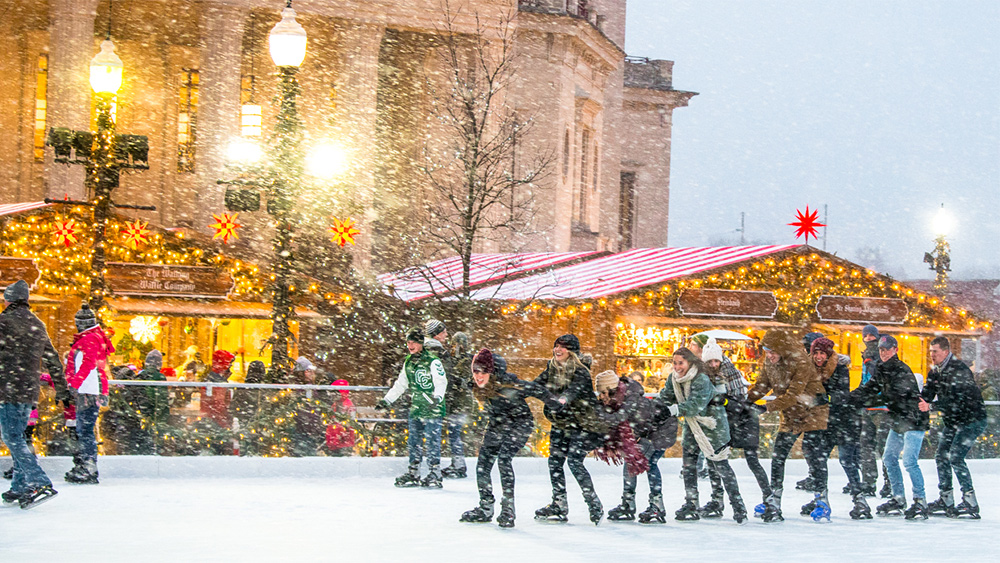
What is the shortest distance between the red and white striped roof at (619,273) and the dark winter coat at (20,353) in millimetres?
12367

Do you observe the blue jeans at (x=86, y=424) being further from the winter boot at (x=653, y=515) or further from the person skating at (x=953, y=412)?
the person skating at (x=953, y=412)

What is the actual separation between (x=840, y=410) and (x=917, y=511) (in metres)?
1.11

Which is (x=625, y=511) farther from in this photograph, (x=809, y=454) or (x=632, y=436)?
(x=809, y=454)

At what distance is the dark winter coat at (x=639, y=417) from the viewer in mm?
11180

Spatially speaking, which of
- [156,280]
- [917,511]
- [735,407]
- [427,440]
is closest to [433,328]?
[427,440]

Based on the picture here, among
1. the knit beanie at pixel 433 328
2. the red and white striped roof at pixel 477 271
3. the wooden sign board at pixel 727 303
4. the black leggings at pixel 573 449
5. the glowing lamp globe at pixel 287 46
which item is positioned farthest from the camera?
the red and white striped roof at pixel 477 271

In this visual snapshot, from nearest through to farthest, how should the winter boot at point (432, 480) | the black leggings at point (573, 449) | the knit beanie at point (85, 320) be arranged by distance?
the black leggings at point (573, 449) < the knit beanie at point (85, 320) < the winter boot at point (432, 480)

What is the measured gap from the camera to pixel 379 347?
24.7m

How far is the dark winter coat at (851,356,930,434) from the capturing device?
40.1 ft

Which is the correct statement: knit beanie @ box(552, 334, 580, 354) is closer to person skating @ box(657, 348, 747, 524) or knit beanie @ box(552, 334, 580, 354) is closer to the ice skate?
person skating @ box(657, 348, 747, 524)

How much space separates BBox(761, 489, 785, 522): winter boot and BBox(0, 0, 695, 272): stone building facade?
63.5 ft

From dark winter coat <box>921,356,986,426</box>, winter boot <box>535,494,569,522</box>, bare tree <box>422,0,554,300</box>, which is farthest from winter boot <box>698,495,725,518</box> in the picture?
bare tree <box>422,0,554,300</box>

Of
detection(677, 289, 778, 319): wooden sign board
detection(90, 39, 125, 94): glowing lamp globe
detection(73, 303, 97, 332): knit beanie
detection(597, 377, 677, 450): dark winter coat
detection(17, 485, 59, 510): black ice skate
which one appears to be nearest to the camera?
detection(17, 485, 59, 510): black ice skate

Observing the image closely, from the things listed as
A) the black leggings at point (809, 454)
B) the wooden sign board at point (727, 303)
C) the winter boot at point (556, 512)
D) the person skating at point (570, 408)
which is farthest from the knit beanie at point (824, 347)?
the wooden sign board at point (727, 303)
